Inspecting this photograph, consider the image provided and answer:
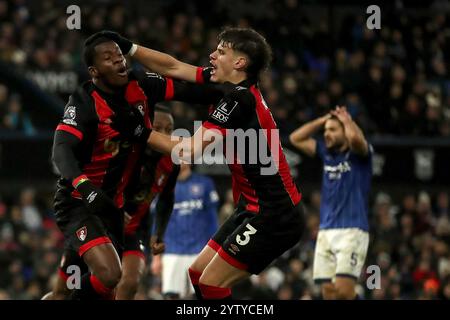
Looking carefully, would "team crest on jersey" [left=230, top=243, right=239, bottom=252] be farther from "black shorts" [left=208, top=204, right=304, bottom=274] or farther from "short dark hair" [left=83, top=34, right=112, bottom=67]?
"short dark hair" [left=83, top=34, right=112, bottom=67]

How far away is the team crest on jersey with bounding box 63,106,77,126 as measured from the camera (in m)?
7.77

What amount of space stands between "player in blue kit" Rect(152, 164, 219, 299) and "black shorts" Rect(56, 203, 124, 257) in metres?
3.78

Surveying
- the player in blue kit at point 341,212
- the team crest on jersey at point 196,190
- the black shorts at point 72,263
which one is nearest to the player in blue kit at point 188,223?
the team crest on jersey at point 196,190

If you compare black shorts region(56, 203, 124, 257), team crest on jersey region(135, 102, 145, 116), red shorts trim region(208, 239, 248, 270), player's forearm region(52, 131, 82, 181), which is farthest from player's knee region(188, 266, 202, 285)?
team crest on jersey region(135, 102, 145, 116)

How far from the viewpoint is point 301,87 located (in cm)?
1900

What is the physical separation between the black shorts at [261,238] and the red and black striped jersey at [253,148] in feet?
0.28

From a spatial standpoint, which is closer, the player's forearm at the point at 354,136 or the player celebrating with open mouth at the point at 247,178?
the player celebrating with open mouth at the point at 247,178

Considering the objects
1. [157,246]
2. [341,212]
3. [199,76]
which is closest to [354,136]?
[341,212]

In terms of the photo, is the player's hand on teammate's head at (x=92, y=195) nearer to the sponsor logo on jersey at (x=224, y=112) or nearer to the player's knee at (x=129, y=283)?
the sponsor logo on jersey at (x=224, y=112)

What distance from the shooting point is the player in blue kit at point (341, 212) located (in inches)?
413

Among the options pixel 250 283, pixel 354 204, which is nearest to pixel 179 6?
pixel 250 283

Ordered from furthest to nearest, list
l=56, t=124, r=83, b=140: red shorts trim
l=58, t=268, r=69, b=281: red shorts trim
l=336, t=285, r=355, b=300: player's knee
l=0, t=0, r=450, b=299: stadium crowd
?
l=0, t=0, r=450, b=299: stadium crowd → l=336, t=285, r=355, b=300: player's knee → l=58, t=268, r=69, b=281: red shorts trim → l=56, t=124, r=83, b=140: red shorts trim

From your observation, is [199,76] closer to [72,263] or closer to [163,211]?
[163,211]

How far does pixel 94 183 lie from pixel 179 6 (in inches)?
481
